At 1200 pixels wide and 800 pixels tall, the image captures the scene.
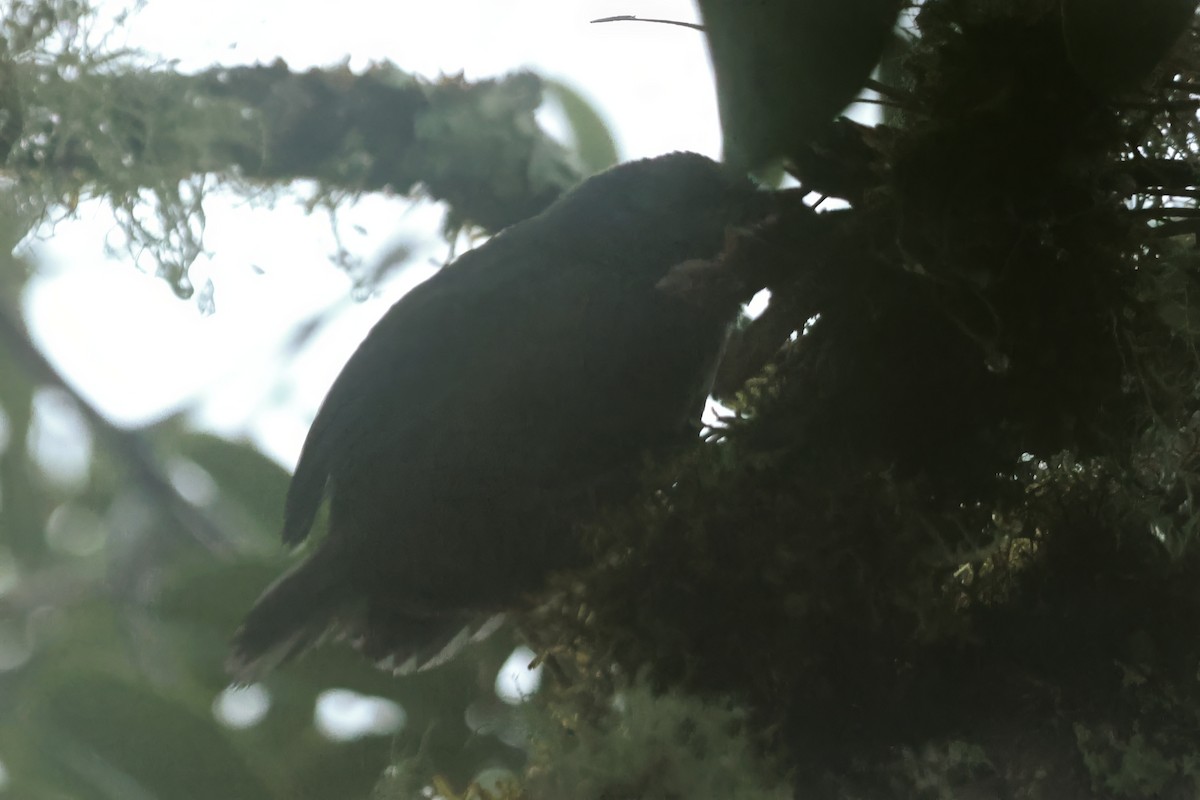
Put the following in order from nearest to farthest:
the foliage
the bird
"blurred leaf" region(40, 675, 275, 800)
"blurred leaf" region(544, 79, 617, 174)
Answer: the foliage
the bird
"blurred leaf" region(40, 675, 275, 800)
"blurred leaf" region(544, 79, 617, 174)

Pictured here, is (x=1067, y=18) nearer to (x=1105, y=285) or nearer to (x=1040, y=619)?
(x=1105, y=285)

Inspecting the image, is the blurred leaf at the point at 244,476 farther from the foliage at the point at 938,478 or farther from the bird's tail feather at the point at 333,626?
the foliage at the point at 938,478

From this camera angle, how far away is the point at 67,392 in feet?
3.43

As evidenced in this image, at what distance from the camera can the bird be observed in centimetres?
68

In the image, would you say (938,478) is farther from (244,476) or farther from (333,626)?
(244,476)

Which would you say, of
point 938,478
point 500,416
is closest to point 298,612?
point 500,416

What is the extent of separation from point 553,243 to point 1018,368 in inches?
14.5

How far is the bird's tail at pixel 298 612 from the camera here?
2.35ft

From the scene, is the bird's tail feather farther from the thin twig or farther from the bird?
the thin twig

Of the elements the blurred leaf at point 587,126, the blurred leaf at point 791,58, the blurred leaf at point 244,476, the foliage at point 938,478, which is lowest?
the foliage at point 938,478

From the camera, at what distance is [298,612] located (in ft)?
2.39

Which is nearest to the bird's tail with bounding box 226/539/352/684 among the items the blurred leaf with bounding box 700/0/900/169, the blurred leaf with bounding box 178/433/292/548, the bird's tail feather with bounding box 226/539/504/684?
the bird's tail feather with bounding box 226/539/504/684

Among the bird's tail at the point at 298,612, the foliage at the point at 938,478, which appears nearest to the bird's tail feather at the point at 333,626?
the bird's tail at the point at 298,612

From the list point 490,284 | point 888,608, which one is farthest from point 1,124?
point 888,608
